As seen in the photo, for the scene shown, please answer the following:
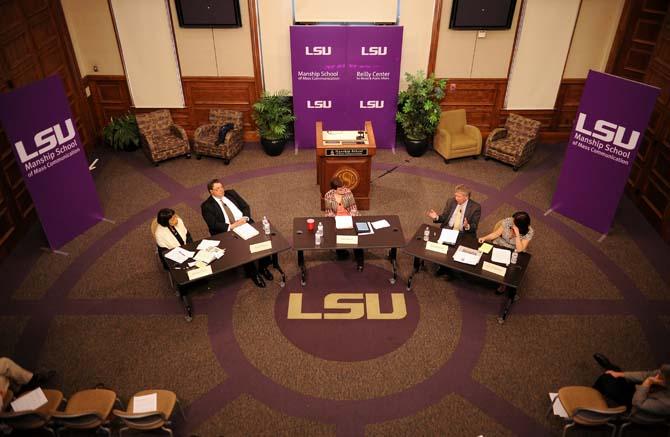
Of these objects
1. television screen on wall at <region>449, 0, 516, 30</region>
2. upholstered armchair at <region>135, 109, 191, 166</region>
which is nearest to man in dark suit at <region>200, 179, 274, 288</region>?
upholstered armchair at <region>135, 109, 191, 166</region>

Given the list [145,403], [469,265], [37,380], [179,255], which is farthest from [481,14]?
[37,380]

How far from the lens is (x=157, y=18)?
9.41 m

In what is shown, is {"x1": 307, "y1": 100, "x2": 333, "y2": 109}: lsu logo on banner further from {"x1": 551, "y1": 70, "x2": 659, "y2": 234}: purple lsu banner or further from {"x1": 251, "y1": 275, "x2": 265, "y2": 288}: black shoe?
{"x1": 551, "y1": 70, "x2": 659, "y2": 234}: purple lsu banner

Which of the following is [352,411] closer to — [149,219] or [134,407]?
[134,407]

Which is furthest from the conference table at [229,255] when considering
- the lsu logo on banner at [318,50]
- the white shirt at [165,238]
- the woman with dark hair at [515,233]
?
the lsu logo on banner at [318,50]

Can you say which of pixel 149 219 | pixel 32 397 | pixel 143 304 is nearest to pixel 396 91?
pixel 149 219

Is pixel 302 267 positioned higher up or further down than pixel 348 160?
further down

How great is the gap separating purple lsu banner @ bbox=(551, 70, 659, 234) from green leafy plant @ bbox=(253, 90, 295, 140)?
208 inches

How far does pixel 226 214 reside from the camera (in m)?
6.72

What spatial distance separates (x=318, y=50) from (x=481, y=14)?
3.22m

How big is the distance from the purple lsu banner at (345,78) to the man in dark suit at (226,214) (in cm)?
366

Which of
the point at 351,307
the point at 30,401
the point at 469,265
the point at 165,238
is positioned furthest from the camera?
the point at 351,307

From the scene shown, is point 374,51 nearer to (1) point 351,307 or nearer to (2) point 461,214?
(2) point 461,214

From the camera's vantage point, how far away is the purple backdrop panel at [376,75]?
29.9ft
